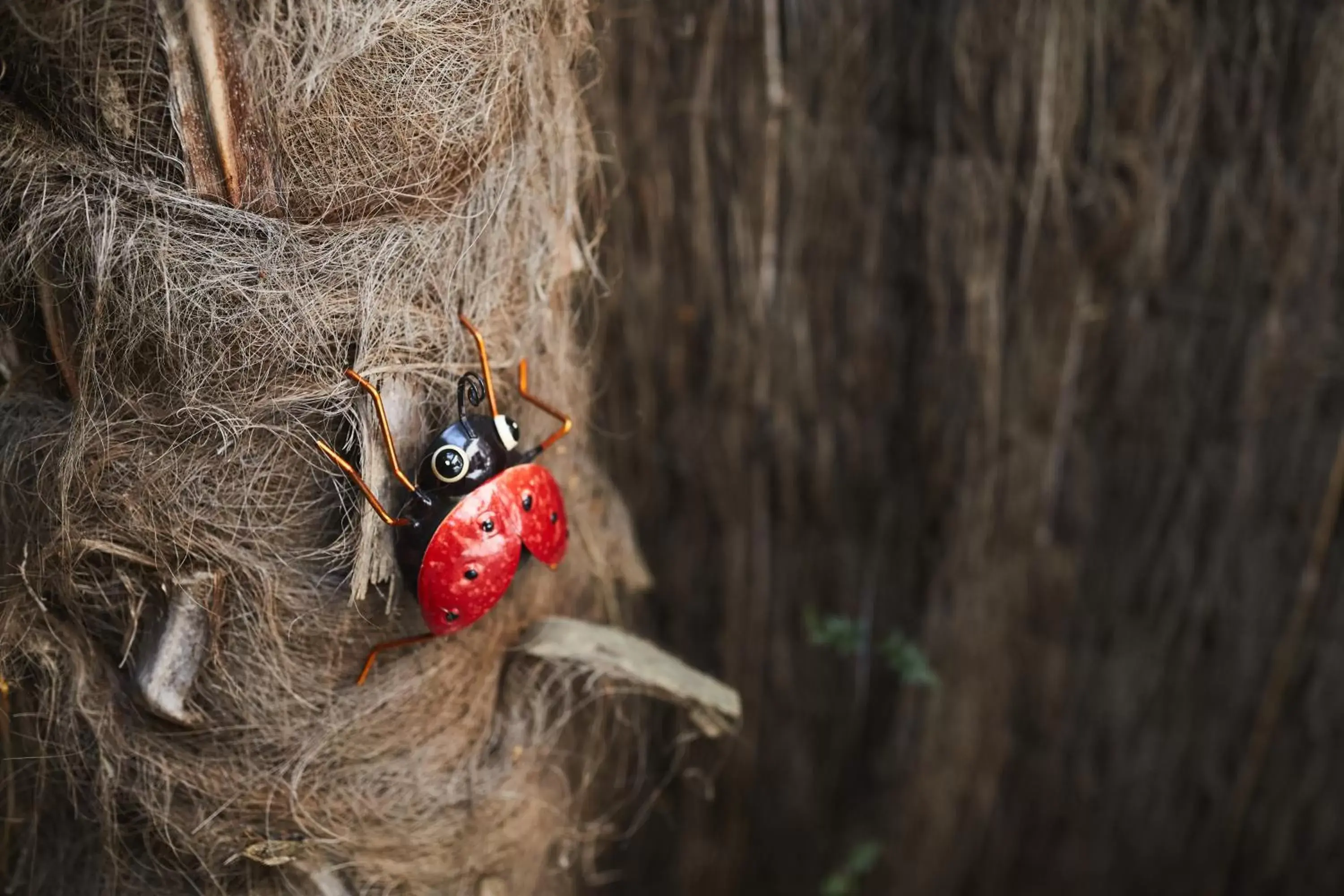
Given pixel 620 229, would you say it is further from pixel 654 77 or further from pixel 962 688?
pixel 962 688

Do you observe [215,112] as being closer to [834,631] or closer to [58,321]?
[58,321]

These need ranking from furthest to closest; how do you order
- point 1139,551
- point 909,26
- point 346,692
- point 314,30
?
point 1139,551
point 909,26
point 346,692
point 314,30

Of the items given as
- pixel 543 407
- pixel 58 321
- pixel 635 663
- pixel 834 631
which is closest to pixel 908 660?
pixel 834 631

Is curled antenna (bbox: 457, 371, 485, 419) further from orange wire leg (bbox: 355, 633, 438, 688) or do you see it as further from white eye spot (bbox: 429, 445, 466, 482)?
orange wire leg (bbox: 355, 633, 438, 688)

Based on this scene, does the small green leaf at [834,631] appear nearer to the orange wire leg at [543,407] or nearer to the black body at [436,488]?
the orange wire leg at [543,407]

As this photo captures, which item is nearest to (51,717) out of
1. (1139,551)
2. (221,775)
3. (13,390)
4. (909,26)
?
(221,775)
